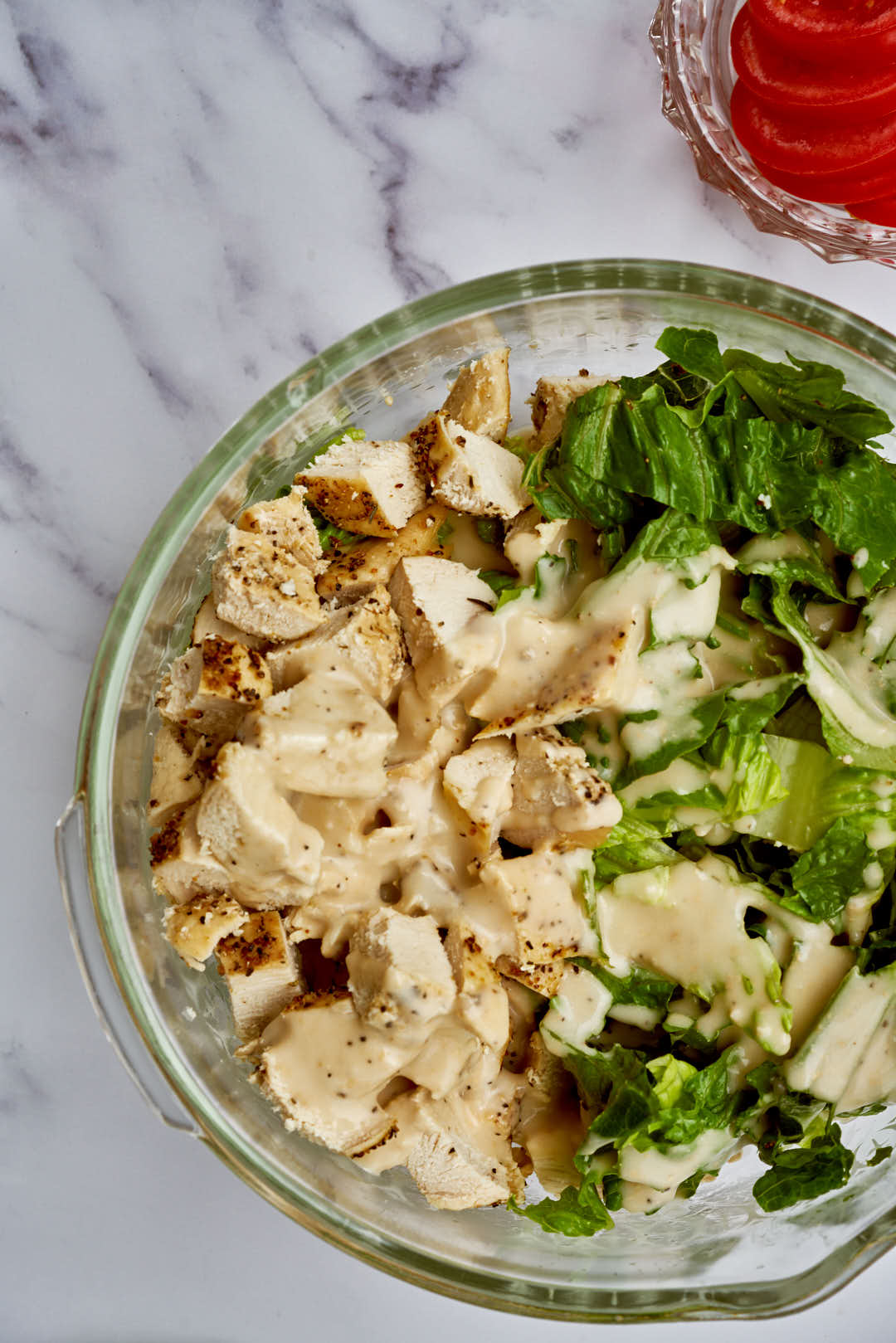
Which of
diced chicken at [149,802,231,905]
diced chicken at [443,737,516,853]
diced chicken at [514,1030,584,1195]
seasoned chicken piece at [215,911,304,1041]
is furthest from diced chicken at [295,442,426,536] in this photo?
diced chicken at [514,1030,584,1195]

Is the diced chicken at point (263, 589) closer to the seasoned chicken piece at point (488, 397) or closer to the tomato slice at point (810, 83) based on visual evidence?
the seasoned chicken piece at point (488, 397)

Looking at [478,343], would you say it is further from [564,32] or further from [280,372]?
[564,32]

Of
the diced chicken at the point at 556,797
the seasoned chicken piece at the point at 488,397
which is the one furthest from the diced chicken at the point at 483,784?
the seasoned chicken piece at the point at 488,397

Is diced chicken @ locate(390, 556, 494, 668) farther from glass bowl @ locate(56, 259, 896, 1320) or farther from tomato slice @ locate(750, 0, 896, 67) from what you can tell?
tomato slice @ locate(750, 0, 896, 67)

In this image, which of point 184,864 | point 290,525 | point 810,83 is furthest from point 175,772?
point 810,83

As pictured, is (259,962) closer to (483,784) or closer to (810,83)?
A: (483,784)
